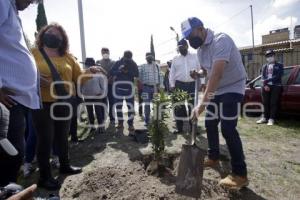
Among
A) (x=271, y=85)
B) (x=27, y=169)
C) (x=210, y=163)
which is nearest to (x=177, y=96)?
(x=210, y=163)

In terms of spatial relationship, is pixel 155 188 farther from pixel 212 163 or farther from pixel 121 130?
pixel 121 130

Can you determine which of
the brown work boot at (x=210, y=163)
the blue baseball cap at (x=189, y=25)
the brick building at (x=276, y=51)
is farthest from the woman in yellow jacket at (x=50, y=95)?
the brick building at (x=276, y=51)

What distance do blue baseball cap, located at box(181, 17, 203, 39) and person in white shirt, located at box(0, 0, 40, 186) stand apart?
1886 millimetres

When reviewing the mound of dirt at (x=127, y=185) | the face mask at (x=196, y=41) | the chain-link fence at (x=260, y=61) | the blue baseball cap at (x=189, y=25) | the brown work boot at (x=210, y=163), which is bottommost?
the mound of dirt at (x=127, y=185)

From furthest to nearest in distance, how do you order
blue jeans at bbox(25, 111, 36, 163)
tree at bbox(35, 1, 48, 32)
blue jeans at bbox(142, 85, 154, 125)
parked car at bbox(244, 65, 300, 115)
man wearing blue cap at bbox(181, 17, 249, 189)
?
tree at bbox(35, 1, 48, 32) < parked car at bbox(244, 65, 300, 115) < blue jeans at bbox(142, 85, 154, 125) < blue jeans at bbox(25, 111, 36, 163) < man wearing blue cap at bbox(181, 17, 249, 189)

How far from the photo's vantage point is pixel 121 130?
7.41 meters

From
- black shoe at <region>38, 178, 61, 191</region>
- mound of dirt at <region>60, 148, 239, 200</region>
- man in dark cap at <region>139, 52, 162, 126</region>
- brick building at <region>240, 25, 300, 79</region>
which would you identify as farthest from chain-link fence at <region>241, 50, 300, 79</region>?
black shoe at <region>38, 178, 61, 191</region>

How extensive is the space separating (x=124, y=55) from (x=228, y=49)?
3.90 meters

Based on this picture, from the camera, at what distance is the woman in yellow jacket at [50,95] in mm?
3732

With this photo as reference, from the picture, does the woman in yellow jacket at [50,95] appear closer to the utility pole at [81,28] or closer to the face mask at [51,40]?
the face mask at [51,40]

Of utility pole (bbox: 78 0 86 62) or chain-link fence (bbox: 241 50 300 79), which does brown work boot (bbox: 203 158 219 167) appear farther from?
chain-link fence (bbox: 241 50 300 79)

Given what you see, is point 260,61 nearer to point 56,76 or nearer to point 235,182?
point 235,182

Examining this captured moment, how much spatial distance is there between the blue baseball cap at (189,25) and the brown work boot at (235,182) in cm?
172

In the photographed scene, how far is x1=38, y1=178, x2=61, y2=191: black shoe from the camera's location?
12.3ft
